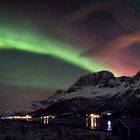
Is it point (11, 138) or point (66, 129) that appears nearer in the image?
point (11, 138)

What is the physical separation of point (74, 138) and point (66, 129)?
2.14 meters

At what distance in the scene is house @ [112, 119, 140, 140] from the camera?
7919 centimetres

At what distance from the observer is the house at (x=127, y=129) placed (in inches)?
3118

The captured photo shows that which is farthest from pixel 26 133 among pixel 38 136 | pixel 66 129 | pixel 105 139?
pixel 105 139

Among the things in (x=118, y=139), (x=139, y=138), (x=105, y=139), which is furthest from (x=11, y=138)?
(x=139, y=138)

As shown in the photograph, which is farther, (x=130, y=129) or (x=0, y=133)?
(x=130, y=129)

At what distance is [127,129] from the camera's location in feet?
261

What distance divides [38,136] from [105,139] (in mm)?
12997

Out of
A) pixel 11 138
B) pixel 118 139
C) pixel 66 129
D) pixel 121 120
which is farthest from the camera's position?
pixel 121 120

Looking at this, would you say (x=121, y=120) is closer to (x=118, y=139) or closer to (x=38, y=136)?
(x=118, y=139)

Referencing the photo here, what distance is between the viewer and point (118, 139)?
76312 millimetres

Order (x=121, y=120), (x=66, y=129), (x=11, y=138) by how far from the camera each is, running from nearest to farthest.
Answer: (x=11, y=138) → (x=66, y=129) → (x=121, y=120)

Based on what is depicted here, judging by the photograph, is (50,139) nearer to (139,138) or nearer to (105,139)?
(105,139)

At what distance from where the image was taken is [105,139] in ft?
215
